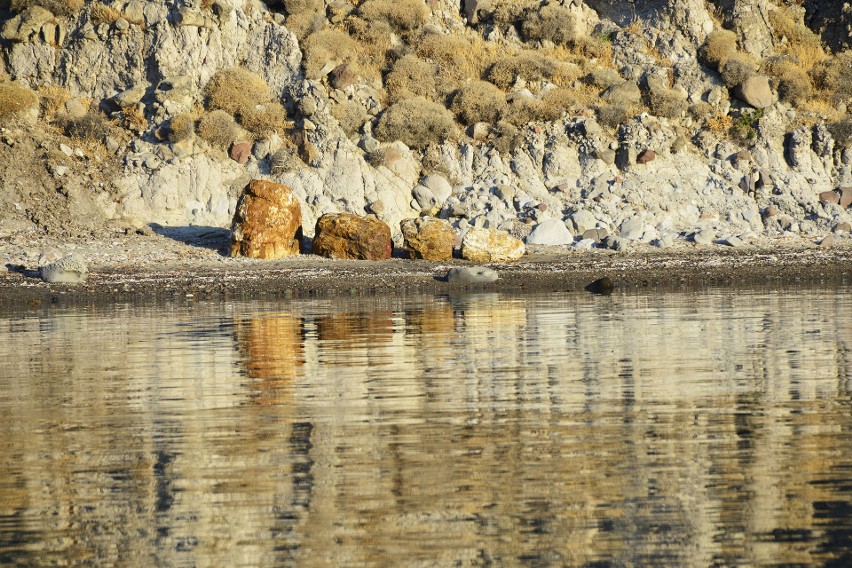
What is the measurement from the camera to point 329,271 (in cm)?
2938

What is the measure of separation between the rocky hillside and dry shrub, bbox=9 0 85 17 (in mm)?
70

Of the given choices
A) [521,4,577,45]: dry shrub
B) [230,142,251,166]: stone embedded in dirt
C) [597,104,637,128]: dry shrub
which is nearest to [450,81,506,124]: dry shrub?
[597,104,637,128]: dry shrub

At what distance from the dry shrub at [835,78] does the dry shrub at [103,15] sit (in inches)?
924

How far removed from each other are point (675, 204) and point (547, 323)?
18.4 metres

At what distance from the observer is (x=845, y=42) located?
1750 inches

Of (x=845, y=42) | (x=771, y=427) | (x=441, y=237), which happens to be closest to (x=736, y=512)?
(x=771, y=427)

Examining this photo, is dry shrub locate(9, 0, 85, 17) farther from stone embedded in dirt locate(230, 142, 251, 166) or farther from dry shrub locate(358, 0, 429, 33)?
dry shrub locate(358, 0, 429, 33)

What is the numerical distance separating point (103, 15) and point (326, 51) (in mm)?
7305

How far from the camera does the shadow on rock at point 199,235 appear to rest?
32.8 metres

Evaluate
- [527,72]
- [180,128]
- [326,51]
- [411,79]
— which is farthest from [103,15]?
[527,72]

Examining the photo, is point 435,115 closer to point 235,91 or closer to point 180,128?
point 235,91

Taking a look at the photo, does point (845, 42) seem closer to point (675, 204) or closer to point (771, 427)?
point (675, 204)

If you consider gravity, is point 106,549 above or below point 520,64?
below

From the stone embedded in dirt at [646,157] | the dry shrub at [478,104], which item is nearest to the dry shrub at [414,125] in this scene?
the dry shrub at [478,104]
